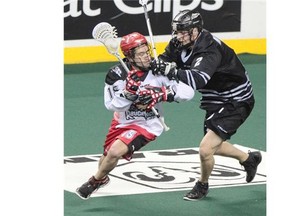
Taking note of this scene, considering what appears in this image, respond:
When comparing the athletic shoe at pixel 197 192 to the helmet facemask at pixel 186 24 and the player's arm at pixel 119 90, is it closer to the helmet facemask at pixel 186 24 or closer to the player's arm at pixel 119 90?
the player's arm at pixel 119 90

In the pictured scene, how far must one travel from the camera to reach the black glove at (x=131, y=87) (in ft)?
16.2

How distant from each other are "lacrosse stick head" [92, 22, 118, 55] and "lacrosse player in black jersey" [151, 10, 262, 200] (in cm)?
30

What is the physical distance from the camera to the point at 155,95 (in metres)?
4.86

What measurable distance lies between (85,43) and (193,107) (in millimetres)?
1873

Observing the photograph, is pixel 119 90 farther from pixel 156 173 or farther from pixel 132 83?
pixel 156 173

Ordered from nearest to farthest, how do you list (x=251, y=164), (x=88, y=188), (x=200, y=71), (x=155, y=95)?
(x=155, y=95), (x=200, y=71), (x=88, y=188), (x=251, y=164)

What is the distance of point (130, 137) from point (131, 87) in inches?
15.8

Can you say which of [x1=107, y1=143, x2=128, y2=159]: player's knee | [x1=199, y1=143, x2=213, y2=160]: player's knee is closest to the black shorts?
[x1=199, y1=143, x2=213, y2=160]: player's knee

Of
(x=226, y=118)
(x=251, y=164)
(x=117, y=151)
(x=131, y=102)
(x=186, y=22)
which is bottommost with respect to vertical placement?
(x=251, y=164)

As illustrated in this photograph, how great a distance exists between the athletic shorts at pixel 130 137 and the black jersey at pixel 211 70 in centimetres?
45

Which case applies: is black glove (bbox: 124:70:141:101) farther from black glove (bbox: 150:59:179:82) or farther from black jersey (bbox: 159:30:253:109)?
black jersey (bbox: 159:30:253:109)

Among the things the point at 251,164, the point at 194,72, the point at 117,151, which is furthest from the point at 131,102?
the point at 251,164
